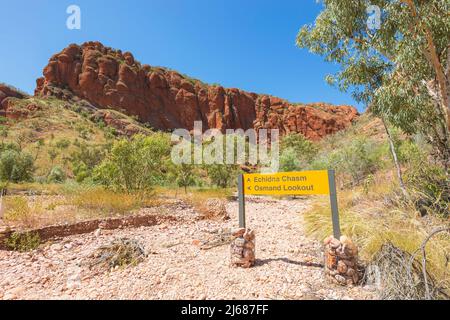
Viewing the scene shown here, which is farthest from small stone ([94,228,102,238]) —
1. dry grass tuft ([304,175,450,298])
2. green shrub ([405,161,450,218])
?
green shrub ([405,161,450,218])

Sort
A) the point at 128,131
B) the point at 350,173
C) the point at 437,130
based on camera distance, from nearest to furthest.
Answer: the point at 437,130 < the point at 350,173 < the point at 128,131

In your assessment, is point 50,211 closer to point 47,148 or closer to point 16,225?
point 16,225

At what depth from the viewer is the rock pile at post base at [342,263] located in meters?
2.44

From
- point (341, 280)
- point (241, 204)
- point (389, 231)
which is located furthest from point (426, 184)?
point (241, 204)

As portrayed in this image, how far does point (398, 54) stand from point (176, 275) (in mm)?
5932

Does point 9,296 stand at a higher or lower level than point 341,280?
lower

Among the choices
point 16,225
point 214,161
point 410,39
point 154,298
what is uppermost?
point 410,39

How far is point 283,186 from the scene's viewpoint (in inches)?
119

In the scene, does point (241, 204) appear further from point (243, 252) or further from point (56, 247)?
point (56, 247)

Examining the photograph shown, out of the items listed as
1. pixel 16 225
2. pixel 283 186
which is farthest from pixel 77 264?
pixel 283 186

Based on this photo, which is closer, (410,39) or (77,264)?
(77,264)

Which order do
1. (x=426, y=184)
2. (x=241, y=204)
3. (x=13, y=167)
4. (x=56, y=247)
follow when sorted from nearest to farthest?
1. (x=241, y=204)
2. (x=56, y=247)
3. (x=426, y=184)
4. (x=13, y=167)

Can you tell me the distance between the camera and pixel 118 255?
3.20m
